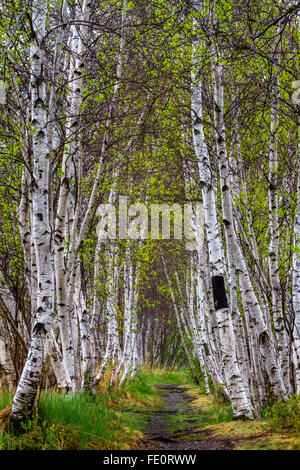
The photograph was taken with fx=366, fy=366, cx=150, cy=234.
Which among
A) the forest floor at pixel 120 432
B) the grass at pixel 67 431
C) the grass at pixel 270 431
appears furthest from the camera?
the grass at pixel 270 431

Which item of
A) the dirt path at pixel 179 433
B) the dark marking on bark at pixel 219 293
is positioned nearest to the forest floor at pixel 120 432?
the dirt path at pixel 179 433

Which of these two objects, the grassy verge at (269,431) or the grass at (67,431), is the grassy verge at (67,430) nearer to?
the grass at (67,431)

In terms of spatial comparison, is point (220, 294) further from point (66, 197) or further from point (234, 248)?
point (66, 197)

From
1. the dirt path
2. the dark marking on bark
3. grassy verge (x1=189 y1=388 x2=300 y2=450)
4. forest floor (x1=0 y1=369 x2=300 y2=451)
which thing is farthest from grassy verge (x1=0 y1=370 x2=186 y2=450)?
the dark marking on bark

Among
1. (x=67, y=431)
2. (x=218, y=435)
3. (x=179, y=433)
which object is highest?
(x=67, y=431)

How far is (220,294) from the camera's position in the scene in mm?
6680

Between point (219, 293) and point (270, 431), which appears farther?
point (219, 293)

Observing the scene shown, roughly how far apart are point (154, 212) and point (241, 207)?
4939 mm

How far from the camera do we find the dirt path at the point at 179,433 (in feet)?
17.5

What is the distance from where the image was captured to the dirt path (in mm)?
5336

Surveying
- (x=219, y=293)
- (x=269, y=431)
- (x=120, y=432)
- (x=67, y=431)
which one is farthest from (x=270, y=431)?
(x=67, y=431)

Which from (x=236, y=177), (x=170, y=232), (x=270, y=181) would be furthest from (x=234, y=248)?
(x=170, y=232)

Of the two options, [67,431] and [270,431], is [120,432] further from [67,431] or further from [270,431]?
[270,431]

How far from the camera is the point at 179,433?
6766 mm
